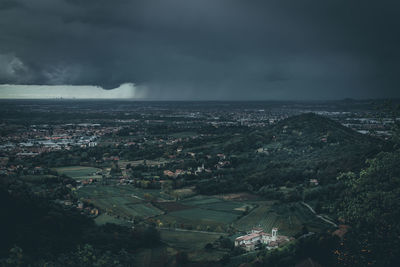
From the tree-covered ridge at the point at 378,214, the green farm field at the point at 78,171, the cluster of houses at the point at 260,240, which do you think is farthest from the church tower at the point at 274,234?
the green farm field at the point at 78,171

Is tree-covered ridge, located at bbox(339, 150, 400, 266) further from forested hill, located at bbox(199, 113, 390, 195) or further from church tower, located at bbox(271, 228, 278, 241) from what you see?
forested hill, located at bbox(199, 113, 390, 195)

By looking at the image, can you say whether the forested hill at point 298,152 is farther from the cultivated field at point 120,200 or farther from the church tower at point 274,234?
the church tower at point 274,234

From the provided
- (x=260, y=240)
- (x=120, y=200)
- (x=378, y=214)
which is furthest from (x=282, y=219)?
(x=378, y=214)

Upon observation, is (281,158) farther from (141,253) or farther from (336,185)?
(141,253)

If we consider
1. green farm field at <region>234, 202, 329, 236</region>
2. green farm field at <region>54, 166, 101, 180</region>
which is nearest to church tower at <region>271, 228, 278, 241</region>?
green farm field at <region>234, 202, 329, 236</region>

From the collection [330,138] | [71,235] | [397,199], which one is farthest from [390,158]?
[330,138]

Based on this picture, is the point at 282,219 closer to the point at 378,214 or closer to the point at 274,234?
the point at 274,234

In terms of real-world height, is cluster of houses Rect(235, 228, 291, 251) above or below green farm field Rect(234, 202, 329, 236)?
above
